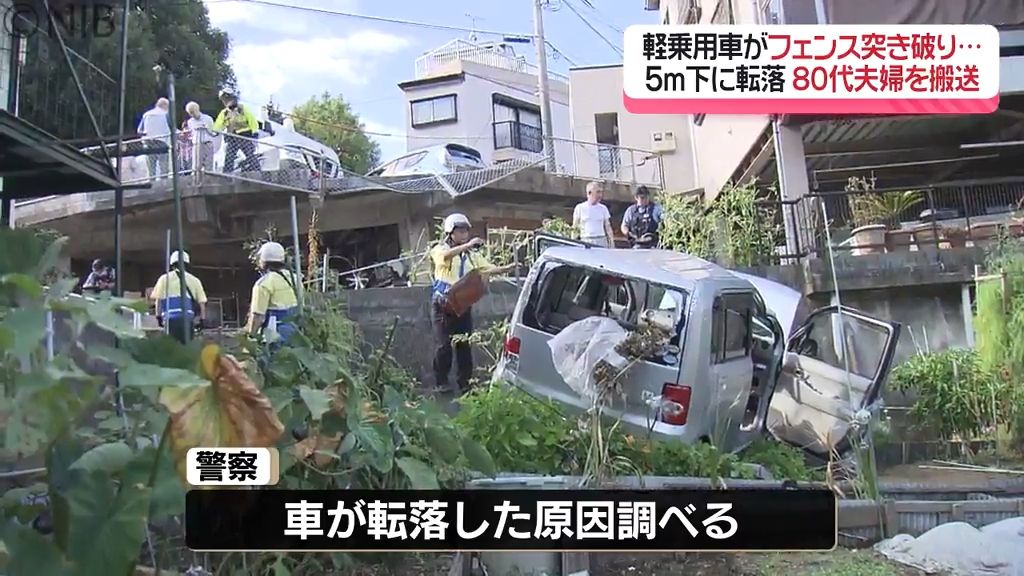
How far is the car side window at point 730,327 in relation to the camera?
193cm

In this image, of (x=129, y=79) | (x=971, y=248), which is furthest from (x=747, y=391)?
(x=129, y=79)

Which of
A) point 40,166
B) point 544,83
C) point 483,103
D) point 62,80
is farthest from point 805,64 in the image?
point 62,80

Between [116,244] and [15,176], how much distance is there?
73 centimetres

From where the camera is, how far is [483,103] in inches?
72.8

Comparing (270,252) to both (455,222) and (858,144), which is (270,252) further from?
(858,144)

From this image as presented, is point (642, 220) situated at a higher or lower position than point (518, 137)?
lower

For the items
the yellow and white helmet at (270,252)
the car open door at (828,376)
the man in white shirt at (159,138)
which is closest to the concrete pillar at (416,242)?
the yellow and white helmet at (270,252)

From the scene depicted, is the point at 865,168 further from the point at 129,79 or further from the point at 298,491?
the point at 129,79

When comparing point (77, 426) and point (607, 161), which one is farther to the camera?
point (607, 161)

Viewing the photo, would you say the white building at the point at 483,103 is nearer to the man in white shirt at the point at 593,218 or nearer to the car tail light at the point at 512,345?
the man in white shirt at the point at 593,218

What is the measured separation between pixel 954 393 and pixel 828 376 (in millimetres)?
352

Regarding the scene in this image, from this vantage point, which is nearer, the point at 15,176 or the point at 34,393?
the point at 34,393

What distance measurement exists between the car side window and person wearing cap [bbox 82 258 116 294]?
1.38 metres

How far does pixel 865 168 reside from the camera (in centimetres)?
204
